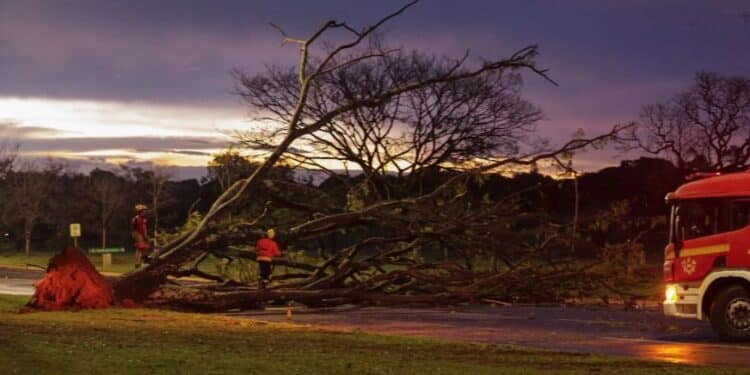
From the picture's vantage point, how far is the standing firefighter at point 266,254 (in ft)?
75.0

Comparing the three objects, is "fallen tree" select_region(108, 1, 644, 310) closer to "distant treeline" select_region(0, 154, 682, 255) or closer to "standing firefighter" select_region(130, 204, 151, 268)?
"standing firefighter" select_region(130, 204, 151, 268)

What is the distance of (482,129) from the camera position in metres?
37.8

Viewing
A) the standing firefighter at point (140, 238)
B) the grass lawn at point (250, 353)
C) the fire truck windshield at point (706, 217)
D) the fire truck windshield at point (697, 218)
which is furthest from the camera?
the standing firefighter at point (140, 238)

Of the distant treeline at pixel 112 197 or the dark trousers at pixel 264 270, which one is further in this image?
the distant treeline at pixel 112 197

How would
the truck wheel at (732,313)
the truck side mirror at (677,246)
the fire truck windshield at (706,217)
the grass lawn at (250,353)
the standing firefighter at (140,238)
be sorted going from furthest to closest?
the standing firefighter at (140,238), the truck side mirror at (677,246), the fire truck windshield at (706,217), the truck wheel at (732,313), the grass lawn at (250,353)

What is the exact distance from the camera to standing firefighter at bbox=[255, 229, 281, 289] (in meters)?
22.9

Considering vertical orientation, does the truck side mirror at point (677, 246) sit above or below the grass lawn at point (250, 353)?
above

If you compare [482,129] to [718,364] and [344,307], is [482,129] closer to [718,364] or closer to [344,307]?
[344,307]

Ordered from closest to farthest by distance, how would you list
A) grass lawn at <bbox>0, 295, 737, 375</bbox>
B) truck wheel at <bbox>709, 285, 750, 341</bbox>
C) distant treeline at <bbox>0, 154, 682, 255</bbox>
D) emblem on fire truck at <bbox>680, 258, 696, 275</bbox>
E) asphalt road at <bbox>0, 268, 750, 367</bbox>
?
grass lawn at <bbox>0, 295, 737, 375</bbox>, asphalt road at <bbox>0, 268, 750, 367</bbox>, truck wheel at <bbox>709, 285, 750, 341</bbox>, emblem on fire truck at <bbox>680, 258, 696, 275</bbox>, distant treeline at <bbox>0, 154, 682, 255</bbox>

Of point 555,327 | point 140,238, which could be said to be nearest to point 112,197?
point 140,238

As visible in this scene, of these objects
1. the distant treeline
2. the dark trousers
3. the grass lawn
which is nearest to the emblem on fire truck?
the grass lawn

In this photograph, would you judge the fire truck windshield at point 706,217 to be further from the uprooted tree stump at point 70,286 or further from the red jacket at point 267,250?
the uprooted tree stump at point 70,286

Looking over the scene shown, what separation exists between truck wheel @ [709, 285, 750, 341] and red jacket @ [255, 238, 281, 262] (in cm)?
949

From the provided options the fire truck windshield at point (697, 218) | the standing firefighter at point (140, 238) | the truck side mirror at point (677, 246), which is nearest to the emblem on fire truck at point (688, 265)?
the truck side mirror at point (677, 246)
